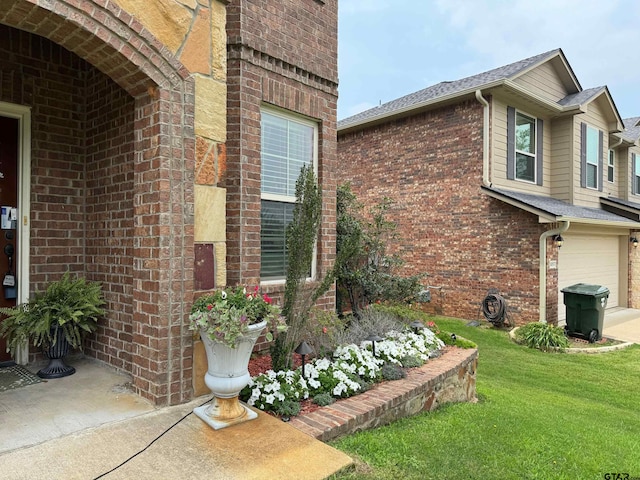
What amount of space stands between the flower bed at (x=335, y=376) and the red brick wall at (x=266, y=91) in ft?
3.44

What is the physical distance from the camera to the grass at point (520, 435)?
2939mm

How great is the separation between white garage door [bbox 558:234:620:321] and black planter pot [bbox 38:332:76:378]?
930cm

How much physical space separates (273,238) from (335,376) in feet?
6.04

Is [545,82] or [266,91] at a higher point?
[545,82]

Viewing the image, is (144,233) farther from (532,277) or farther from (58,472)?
(532,277)

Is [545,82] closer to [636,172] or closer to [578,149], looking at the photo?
[578,149]

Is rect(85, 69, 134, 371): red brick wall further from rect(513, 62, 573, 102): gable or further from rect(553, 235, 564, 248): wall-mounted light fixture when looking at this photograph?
rect(513, 62, 573, 102): gable

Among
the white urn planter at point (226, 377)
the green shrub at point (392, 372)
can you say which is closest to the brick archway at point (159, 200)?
the white urn planter at point (226, 377)

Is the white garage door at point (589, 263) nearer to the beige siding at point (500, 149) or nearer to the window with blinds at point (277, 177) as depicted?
the beige siding at point (500, 149)

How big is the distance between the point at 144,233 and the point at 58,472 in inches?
62.3

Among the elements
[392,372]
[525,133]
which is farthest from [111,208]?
[525,133]

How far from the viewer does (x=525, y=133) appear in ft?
35.8

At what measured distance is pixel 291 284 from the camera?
3.90 metres

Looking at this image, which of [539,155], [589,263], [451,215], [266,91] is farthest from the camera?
[589,263]
